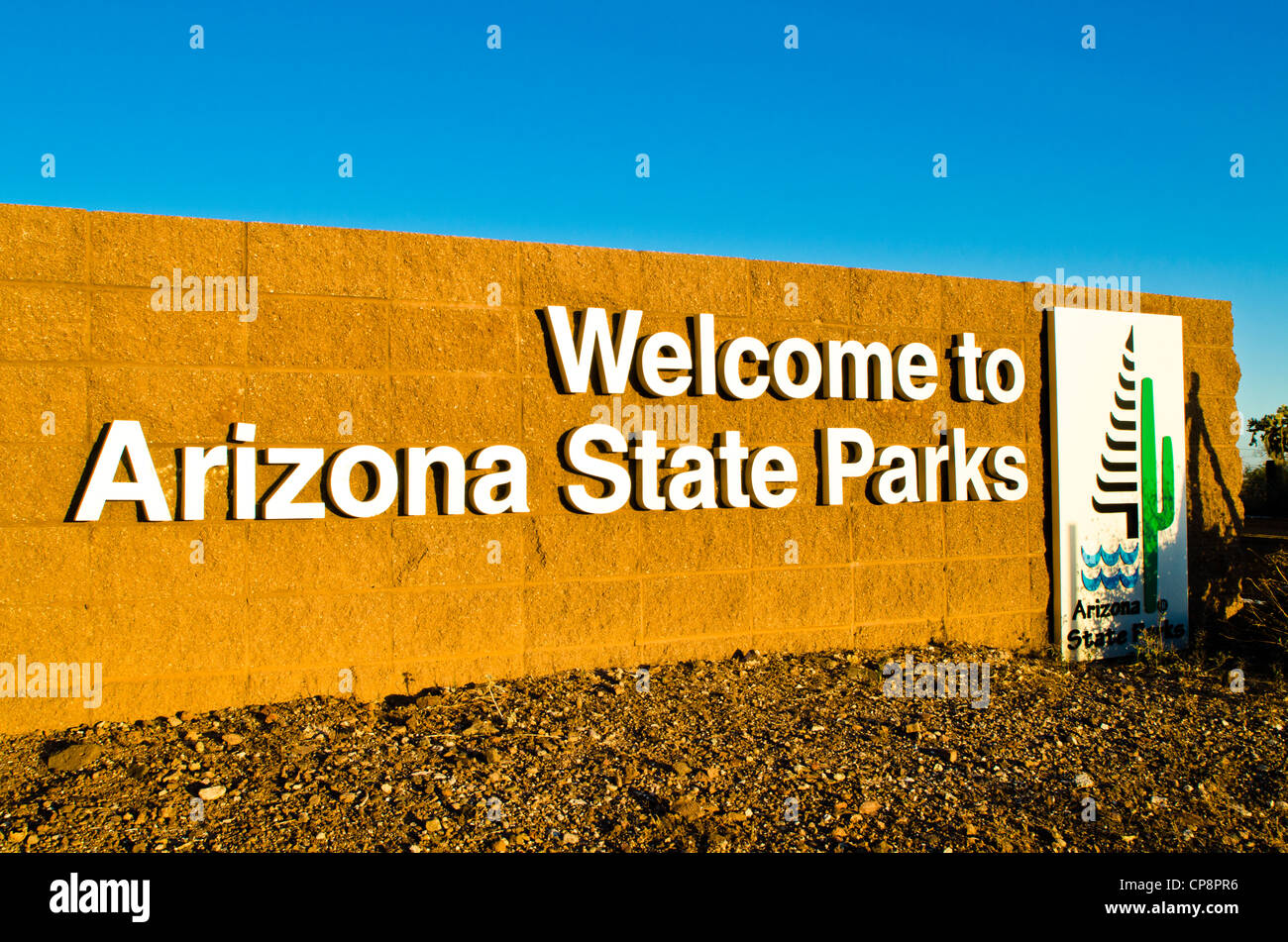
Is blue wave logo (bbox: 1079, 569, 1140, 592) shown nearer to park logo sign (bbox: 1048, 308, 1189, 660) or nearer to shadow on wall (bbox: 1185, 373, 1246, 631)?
park logo sign (bbox: 1048, 308, 1189, 660)

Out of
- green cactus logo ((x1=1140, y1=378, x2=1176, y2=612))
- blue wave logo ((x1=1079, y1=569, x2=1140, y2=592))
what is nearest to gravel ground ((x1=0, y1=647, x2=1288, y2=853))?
blue wave logo ((x1=1079, y1=569, x2=1140, y2=592))

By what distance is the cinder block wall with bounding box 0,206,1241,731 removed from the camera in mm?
4703

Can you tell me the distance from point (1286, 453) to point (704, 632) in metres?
10.3

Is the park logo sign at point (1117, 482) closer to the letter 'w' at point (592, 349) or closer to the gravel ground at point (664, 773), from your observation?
the gravel ground at point (664, 773)

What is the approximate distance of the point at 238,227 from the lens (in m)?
5.04

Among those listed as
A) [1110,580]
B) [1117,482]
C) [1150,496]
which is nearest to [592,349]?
[1117,482]

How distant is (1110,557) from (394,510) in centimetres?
636

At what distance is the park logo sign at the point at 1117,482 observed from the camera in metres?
7.33

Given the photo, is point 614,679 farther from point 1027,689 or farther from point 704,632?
point 1027,689

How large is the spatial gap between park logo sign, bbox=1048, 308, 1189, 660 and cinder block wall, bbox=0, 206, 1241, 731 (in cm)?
89
